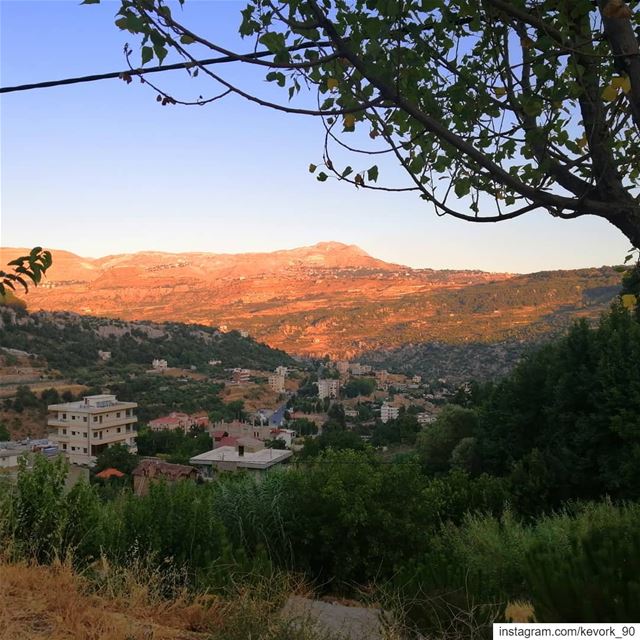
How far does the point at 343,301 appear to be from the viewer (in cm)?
11412

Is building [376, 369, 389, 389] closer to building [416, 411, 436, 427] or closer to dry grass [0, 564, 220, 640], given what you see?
building [416, 411, 436, 427]

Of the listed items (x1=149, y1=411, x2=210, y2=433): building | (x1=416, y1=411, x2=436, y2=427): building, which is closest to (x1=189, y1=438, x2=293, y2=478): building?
(x1=149, y1=411, x2=210, y2=433): building

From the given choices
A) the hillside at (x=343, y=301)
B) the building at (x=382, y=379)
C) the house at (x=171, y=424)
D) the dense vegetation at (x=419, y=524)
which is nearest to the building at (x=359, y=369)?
the building at (x=382, y=379)

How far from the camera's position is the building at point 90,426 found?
3819 centimetres

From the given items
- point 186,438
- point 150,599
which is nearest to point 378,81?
point 150,599

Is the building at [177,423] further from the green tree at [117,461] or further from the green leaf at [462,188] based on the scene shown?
the green leaf at [462,188]

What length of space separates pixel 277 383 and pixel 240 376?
4144mm

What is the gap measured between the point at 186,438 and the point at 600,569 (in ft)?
121

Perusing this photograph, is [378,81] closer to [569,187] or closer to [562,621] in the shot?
[569,187]

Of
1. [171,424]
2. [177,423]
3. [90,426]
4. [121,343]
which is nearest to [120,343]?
[121,343]

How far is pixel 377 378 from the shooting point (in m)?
71.6

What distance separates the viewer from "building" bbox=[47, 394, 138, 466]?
38.2 metres

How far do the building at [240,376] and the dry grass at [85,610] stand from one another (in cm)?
5951

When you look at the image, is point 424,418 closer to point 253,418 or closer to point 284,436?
point 284,436
